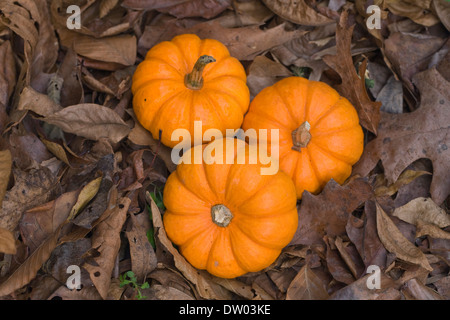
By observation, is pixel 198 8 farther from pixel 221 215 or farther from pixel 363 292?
pixel 363 292

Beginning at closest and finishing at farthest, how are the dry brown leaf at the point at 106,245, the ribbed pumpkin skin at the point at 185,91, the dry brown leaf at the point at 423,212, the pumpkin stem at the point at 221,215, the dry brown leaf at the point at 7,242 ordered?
the dry brown leaf at the point at 7,242
the dry brown leaf at the point at 106,245
the pumpkin stem at the point at 221,215
the ribbed pumpkin skin at the point at 185,91
the dry brown leaf at the point at 423,212

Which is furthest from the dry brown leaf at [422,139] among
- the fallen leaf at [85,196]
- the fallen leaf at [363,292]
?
the fallen leaf at [85,196]

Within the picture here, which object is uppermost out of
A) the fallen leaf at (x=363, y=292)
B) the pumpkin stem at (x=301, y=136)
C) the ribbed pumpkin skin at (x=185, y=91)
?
the ribbed pumpkin skin at (x=185, y=91)

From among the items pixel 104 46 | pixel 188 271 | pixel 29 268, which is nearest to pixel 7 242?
pixel 29 268

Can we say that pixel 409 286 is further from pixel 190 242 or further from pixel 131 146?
pixel 131 146

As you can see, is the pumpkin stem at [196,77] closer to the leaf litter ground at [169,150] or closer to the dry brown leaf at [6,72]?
the leaf litter ground at [169,150]

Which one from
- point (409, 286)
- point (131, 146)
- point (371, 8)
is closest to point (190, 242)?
point (131, 146)
